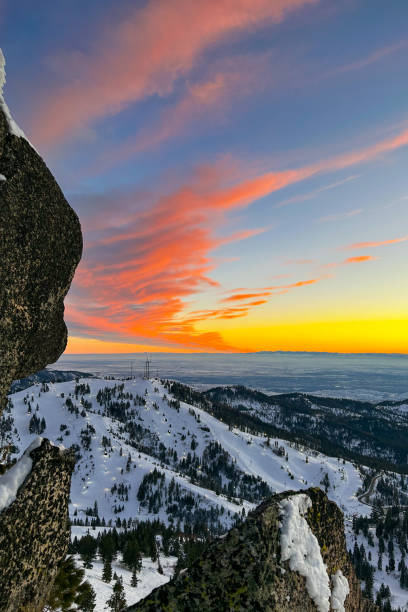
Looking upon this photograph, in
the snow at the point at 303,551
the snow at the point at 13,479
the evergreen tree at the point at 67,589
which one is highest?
the snow at the point at 13,479

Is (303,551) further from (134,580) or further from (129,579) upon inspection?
(129,579)

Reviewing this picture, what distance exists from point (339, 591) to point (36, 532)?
7815 millimetres

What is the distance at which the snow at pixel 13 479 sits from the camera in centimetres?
857

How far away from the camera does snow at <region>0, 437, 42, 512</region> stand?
28.1 ft

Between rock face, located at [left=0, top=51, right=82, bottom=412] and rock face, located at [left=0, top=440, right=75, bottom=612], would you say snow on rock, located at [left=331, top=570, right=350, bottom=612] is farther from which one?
rock face, located at [left=0, top=51, right=82, bottom=412]

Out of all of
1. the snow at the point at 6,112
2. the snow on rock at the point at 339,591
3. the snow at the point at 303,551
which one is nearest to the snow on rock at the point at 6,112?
the snow at the point at 6,112

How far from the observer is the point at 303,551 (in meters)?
8.70

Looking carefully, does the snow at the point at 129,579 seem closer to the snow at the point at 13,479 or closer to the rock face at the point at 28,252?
the snow at the point at 13,479

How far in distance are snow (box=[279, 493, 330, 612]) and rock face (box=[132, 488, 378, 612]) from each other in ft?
0.07

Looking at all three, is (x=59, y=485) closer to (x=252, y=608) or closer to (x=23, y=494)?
(x=23, y=494)

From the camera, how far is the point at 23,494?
8.84 m

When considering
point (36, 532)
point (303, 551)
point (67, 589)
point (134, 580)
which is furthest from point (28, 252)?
point (134, 580)

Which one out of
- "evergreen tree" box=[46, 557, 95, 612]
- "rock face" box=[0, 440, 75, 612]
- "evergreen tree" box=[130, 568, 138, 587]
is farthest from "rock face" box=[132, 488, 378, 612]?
"evergreen tree" box=[130, 568, 138, 587]

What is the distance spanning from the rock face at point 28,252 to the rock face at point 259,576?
20.1 feet
